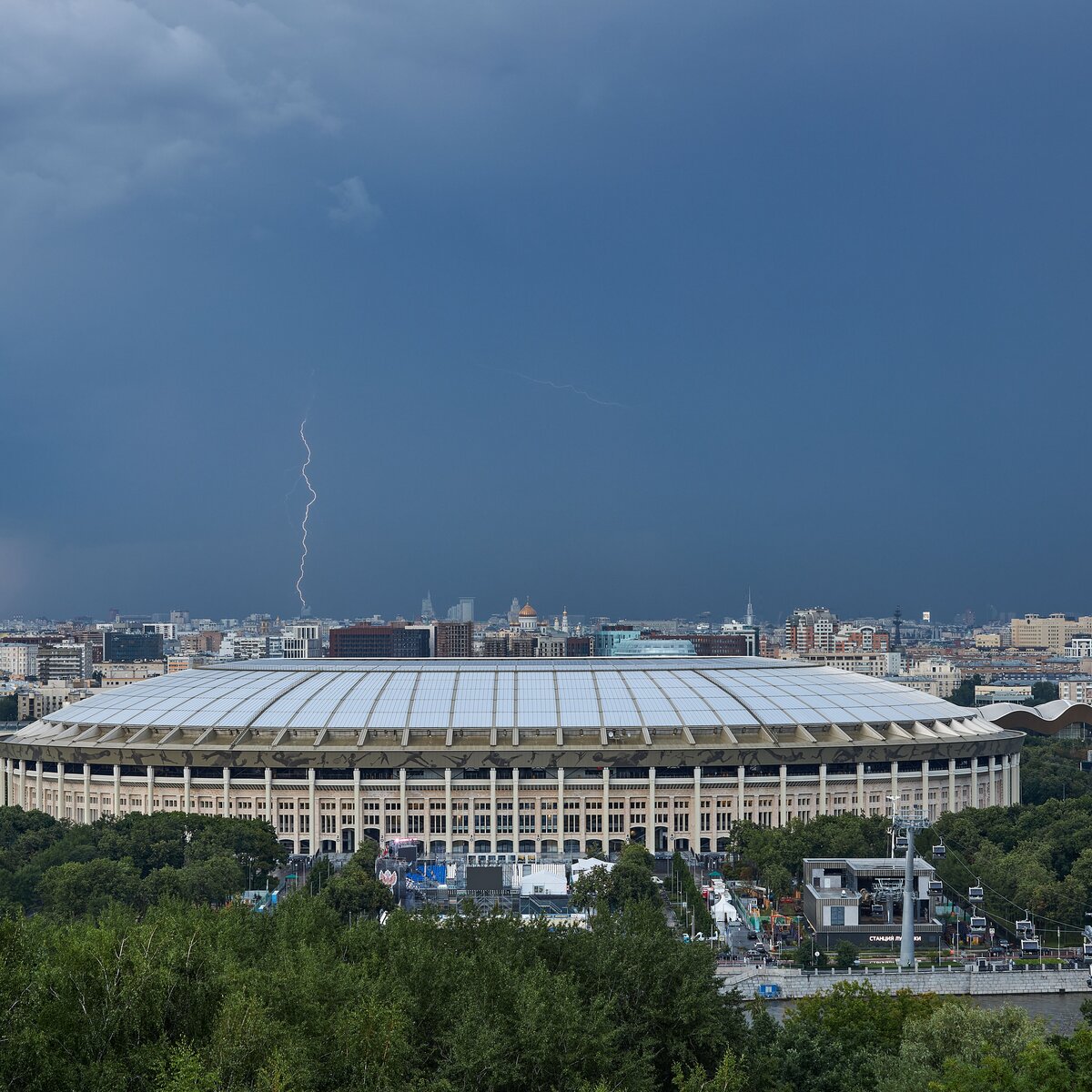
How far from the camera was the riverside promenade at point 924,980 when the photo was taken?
4919 cm

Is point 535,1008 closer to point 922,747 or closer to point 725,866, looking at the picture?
point 725,866

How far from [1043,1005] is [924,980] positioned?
3.82 metres

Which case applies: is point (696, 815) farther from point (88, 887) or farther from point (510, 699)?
point (88, 887)

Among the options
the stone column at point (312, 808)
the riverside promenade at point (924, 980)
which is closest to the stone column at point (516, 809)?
the stone column at point (312, 808)

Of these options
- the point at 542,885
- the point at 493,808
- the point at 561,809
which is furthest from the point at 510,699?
the point at 542,885

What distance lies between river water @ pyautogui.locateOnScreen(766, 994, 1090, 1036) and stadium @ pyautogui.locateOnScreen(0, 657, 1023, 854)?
79.5ft

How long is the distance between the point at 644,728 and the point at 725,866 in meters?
9.47

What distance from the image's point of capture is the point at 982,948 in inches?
2120

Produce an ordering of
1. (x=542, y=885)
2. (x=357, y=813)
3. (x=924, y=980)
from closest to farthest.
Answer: (x=924, y=980), (x=542, y=885), (x=357, y=813)

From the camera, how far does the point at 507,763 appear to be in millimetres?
71875

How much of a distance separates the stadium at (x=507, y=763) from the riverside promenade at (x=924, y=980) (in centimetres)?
2250

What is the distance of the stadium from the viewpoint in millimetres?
72500

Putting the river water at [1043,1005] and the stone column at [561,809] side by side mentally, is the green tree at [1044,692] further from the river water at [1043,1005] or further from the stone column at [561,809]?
the river water at [1043,1005]

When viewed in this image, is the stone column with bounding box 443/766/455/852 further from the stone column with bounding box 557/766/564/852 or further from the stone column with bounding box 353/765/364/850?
the stone column with bounding box 557/766/564/852
